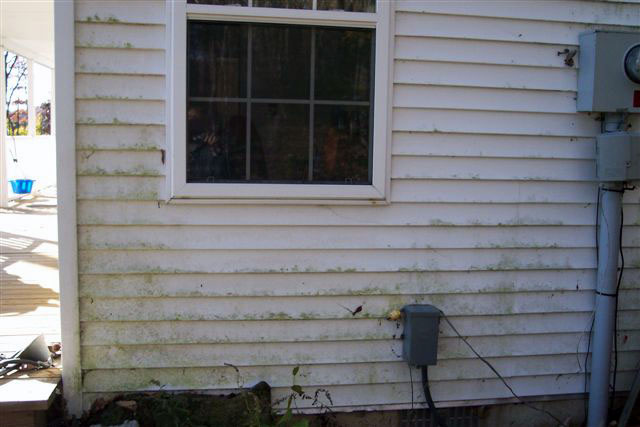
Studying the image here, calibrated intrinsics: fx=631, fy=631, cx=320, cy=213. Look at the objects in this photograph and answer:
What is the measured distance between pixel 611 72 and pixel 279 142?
1.84m

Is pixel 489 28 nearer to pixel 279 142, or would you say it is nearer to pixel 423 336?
pixel 279 142

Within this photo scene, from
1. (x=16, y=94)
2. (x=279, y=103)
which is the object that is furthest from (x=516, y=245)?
(x=16, y=94)

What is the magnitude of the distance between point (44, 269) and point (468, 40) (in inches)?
191

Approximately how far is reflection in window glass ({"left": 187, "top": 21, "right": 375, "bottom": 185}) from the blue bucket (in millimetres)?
12080

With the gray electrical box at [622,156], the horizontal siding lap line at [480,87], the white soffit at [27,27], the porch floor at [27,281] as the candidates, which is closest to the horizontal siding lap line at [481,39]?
the horizontal siding lap line at [480,87]

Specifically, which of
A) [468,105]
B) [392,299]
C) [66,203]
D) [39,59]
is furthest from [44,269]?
[39,59]

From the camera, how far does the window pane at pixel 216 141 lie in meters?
3.19

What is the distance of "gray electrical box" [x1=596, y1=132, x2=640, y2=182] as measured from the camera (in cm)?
338

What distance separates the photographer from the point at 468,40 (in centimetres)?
341

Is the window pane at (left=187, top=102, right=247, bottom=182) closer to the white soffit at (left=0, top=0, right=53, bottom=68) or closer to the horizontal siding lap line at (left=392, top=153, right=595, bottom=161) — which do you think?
the horizontal siding lap line at (left=392, top=153, right=595, bottom=161)

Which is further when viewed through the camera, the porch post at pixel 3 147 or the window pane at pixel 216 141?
the porch post at pixel 3 147

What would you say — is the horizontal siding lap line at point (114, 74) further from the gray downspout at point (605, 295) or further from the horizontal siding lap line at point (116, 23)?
the gray downspout at point (605, 295)

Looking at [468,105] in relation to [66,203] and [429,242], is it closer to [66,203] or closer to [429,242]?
[429,242]

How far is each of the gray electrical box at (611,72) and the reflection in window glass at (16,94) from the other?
67.8 ft
